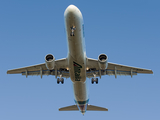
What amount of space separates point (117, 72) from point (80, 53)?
7732mm

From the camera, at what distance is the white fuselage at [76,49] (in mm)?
22861

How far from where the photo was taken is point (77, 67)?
26625mm

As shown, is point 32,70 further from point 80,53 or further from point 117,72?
point 117,72

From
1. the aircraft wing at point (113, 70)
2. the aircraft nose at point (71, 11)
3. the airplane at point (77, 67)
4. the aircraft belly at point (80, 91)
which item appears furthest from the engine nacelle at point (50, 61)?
the aircraft nose at point (71, 11)

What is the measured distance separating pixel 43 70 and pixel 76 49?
7.79 metres

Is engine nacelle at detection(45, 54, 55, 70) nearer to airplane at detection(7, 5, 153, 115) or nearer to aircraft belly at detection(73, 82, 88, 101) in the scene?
airplane at detection(7, 5, 153, 115)

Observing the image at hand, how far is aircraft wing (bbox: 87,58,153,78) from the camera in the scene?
28.5 metres

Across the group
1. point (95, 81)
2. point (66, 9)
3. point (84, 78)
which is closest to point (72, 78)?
point (84, 78)

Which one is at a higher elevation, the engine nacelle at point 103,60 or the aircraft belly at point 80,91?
the engine nacelle at point 103,60

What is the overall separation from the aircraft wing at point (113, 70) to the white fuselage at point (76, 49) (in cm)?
183

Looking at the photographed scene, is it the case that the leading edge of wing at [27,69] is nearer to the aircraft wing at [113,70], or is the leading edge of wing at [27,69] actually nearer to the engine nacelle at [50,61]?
the engine nacelle at [50,61]

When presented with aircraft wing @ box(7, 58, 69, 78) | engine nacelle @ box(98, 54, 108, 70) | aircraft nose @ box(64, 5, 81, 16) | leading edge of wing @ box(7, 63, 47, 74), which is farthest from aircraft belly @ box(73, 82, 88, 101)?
aircraft nose @ box(64, 5, 81, 16)

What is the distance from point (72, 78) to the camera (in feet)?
91.8

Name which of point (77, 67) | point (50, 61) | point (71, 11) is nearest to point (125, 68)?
point (77, 67)
